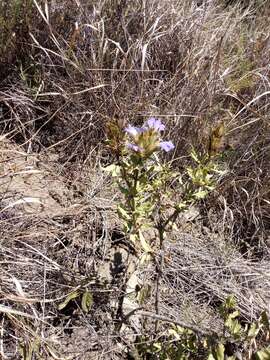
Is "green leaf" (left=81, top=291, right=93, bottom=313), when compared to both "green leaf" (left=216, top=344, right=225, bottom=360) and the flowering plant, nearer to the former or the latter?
the flowering plant

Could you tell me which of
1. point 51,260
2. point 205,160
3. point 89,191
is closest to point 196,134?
point 89,191

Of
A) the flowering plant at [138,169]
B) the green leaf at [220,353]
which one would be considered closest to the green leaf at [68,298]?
the flowering plant at [138,169]

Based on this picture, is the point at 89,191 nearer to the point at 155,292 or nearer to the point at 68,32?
the point at 155,292

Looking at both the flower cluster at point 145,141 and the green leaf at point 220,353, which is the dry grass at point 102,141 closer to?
the green leaf at point 220,353

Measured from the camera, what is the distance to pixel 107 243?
2.05m

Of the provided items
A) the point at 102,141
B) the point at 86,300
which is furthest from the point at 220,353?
the point at 102,141

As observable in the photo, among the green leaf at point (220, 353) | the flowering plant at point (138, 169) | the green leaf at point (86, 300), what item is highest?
the flowering plant at point (138, 169)

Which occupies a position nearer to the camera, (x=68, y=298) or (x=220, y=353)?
(x=220, y=353)

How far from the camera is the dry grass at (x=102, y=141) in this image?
1.88 metres

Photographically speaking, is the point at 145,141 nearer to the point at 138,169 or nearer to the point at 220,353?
the point at 138,169

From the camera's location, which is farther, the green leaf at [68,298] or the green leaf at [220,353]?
the green leaf at [68,298]

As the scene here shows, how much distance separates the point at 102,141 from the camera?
238 centimetres

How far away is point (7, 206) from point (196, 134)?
967mm

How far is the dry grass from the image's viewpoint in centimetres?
188
